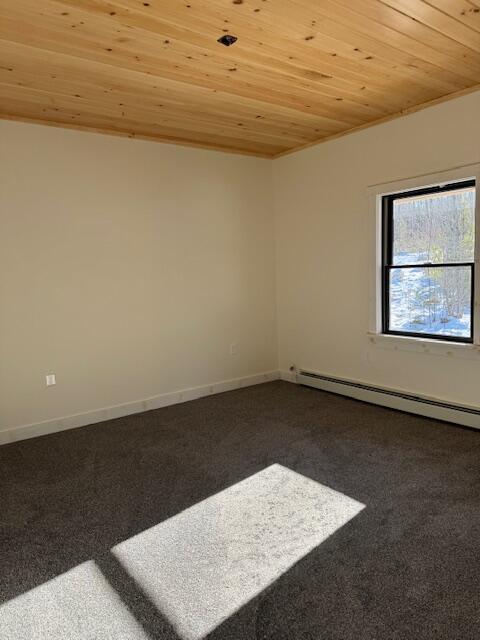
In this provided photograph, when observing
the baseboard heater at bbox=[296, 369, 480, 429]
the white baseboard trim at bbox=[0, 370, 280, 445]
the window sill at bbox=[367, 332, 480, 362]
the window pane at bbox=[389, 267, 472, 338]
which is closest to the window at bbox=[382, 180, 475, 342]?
the window pane at bbox=[389, 267, 472, 338]

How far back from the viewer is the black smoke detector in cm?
255

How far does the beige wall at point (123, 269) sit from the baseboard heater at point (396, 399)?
0.76m

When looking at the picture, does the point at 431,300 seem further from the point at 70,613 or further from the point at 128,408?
the point at 70,613

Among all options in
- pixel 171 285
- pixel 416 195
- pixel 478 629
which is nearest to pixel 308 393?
pixel 171 285

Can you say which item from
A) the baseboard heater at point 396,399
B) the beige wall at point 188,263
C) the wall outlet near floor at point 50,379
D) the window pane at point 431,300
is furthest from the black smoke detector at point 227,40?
the baseboard heater at point 396,399

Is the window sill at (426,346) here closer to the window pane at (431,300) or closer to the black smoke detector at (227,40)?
the window pane at (431,300)

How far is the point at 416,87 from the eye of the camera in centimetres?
344

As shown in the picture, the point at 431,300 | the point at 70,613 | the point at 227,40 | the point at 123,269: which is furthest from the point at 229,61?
the point at 70,613

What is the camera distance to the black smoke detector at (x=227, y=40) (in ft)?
8.37

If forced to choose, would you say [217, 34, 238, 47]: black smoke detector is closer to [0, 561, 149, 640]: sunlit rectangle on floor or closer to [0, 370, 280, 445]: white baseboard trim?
[0, 561, 149, 640]: sunlit rectangle on floor

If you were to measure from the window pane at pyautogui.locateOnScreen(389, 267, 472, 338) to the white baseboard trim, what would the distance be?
5.88ft

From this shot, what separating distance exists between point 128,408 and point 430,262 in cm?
312

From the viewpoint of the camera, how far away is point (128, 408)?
177 inches

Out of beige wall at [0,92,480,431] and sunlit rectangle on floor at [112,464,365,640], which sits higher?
beige wall at [0,92,480,431]
